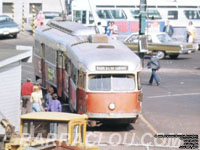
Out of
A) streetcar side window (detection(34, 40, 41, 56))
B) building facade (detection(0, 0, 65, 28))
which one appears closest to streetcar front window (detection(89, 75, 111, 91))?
streetcar side window (detection(34, 40, 41, 56))

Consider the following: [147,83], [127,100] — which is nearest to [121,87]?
[127,100]

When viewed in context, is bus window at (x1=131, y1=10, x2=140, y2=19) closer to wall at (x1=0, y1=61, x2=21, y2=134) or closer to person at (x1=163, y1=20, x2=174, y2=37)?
person at (x1=163, y1=20, x2=174, y2=37)

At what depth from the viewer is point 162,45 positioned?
4359cm

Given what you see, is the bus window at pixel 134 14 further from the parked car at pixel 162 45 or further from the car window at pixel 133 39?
the car window at pixel 133 39

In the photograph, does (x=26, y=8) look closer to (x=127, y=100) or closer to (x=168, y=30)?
(x=168, y=30)

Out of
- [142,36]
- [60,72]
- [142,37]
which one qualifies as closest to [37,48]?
[60,72]

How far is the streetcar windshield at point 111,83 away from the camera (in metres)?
23.2

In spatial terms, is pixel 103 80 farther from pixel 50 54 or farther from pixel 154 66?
pixel 154 66

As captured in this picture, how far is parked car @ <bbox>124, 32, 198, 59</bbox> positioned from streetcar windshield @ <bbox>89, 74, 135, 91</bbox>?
19959 mm

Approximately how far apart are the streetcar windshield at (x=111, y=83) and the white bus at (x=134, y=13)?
86.6ft

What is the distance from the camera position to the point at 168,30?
1953 inches

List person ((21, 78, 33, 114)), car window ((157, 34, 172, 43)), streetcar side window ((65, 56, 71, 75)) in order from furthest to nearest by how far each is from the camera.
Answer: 1. car window ((157, 34, 172, 43))
2. streetcar side window ((65, 56, 71, 75))
3. person ((21, 78, 33, 114))

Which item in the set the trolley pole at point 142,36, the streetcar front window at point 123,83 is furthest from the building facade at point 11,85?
the trolley pole at point 142,36

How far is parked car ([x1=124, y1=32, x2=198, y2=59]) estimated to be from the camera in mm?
43469
